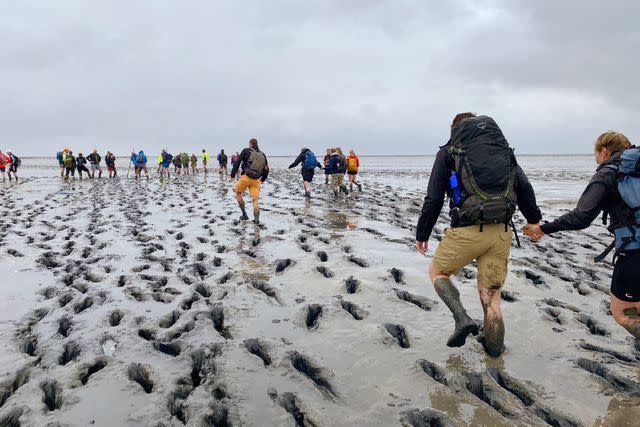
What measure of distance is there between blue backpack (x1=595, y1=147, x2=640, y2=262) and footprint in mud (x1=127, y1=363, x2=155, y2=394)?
5.19 m

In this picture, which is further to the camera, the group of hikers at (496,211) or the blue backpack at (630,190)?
the group of hikers at (496,211)

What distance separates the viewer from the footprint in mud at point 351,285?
739 centimetres

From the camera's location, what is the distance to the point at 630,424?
3.63 meters

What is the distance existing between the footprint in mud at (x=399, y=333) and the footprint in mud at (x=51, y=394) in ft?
12.9

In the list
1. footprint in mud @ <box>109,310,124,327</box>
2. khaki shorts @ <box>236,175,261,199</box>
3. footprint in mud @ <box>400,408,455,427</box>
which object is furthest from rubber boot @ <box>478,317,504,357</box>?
khaki shorts @ <box>236,175,261,199</box>

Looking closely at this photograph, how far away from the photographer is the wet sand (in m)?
3.94

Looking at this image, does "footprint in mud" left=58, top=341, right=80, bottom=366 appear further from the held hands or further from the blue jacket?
the blue jacket

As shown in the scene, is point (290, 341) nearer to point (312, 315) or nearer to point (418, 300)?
point (312, 315)

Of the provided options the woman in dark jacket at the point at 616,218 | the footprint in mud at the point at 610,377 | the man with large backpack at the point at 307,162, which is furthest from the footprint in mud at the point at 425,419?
the man with large backpack at the point at 307,162

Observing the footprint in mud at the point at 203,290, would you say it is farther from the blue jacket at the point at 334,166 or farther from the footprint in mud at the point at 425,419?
the blue jacket at the point at 334,166

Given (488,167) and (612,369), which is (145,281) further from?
(612,369)

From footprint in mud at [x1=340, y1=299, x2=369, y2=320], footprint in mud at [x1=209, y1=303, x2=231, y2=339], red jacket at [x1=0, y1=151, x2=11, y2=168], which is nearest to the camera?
footprint in mud at [x1=209, y1=303, x2=231, y2=339]

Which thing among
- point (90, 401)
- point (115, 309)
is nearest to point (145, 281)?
point (115, 309)

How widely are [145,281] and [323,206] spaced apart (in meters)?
12.0
